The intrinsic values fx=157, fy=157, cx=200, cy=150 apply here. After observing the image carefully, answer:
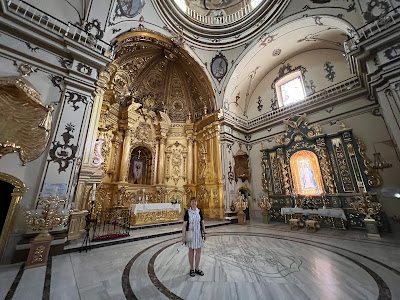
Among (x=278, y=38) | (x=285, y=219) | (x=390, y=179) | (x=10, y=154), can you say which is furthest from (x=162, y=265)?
(x=278, y=38)

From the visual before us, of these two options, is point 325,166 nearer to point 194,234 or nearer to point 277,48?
point 277,48

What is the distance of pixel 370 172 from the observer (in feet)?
22.3

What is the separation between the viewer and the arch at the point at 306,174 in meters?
8.42

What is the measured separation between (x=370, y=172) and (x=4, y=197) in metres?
12.5

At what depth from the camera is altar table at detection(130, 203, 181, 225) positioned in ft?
22.9

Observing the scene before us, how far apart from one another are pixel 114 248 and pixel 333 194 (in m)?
9.45

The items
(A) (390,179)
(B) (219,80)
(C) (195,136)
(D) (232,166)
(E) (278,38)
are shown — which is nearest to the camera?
(A) (390,179)

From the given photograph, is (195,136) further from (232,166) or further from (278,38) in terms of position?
(278,38)

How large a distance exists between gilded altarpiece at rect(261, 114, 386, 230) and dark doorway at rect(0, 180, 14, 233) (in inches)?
429

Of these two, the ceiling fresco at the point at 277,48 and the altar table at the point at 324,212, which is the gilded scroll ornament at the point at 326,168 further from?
the ceiling fresco at the point at 277,48

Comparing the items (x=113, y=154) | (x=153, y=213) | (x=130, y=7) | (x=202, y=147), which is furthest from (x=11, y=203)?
(x=202, y=147)

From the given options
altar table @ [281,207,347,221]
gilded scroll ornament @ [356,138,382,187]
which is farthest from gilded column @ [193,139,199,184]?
gilded scroll ornament @ [356,138,382,187]

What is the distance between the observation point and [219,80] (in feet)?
36.3

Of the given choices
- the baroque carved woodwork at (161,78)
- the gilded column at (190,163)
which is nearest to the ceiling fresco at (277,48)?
the baroque carved woodwork at (161,78)
